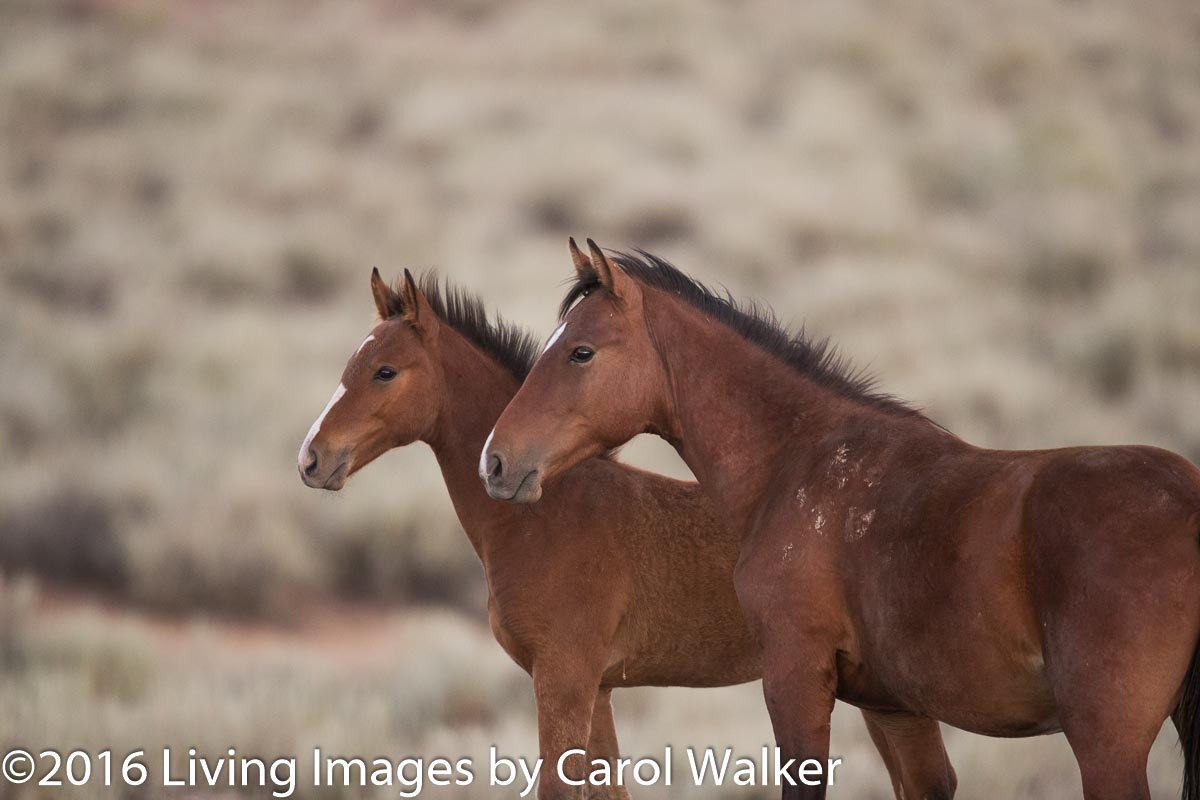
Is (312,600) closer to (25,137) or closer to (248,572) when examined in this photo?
(248,572)

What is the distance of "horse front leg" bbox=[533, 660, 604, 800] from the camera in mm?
5027

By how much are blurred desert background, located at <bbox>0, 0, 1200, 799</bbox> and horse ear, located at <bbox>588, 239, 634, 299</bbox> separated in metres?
2.32

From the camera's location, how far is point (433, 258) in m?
19.0

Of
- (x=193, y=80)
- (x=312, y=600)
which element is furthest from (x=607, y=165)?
(x=312, y=600)

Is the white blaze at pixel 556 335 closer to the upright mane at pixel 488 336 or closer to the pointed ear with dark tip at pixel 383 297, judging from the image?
the upright mane at pixel 488 336

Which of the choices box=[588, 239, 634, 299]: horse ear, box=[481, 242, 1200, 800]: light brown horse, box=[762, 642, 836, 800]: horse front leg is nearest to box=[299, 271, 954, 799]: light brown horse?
box=[481, 242, 1200, 800]: light brown horse

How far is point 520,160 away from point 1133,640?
1880 cm

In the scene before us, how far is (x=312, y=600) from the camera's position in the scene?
11.8 metres

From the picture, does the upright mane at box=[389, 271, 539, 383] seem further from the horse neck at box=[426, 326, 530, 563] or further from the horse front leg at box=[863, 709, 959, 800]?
the horse front leg at box=[863, 709, 959, 800]

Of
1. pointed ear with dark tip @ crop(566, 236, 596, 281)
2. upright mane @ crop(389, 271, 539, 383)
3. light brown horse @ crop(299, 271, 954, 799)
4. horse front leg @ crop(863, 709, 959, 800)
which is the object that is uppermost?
upright mane @ crop(389, 271, 539, 383)

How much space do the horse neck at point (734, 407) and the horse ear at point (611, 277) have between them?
0.42 ft

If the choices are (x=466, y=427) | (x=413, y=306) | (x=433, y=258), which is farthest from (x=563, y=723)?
(x=433, y=258)

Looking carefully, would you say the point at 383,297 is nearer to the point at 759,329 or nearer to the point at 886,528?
the point at 759,329

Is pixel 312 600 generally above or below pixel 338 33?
below
